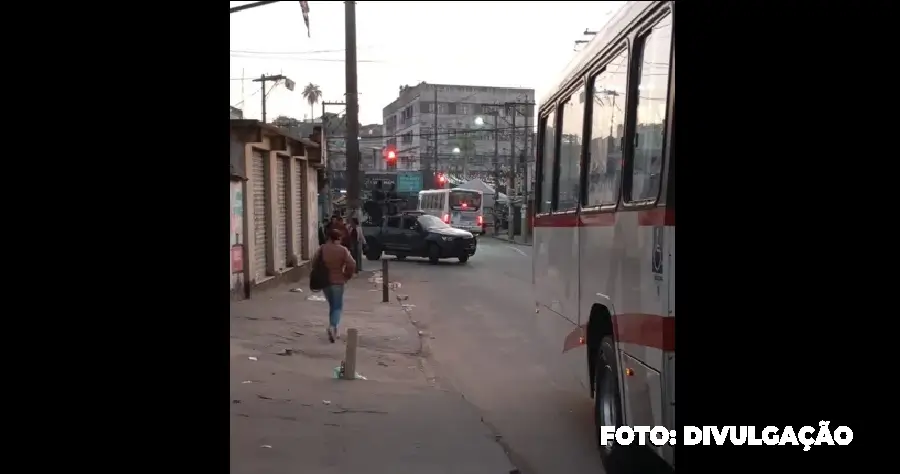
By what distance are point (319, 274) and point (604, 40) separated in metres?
6.97

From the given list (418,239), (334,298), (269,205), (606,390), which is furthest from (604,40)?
(418,239)

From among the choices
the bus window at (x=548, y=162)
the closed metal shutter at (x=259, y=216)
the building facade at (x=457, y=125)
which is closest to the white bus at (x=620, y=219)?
the bus window at (x=548, y=162)

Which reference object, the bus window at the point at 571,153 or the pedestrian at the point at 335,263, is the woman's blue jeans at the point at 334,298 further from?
the bus window at the point at 571,153

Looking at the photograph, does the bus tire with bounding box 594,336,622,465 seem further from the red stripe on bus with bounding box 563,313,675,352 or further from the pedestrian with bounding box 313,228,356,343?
the pedestrian with bounding box 313,228,356,343

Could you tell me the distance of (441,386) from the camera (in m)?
9.44

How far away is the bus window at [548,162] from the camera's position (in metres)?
8.02

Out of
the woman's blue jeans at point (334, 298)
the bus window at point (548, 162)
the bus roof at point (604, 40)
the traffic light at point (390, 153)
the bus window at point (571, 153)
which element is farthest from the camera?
the traffic light at point (390, 153)

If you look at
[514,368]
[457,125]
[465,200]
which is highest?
[457,125]

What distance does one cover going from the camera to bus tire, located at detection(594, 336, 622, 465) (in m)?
5.38

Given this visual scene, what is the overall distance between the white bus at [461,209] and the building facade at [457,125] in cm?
369

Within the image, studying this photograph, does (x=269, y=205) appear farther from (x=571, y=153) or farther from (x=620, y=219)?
(x=620, y=219)

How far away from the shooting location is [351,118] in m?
23.5
